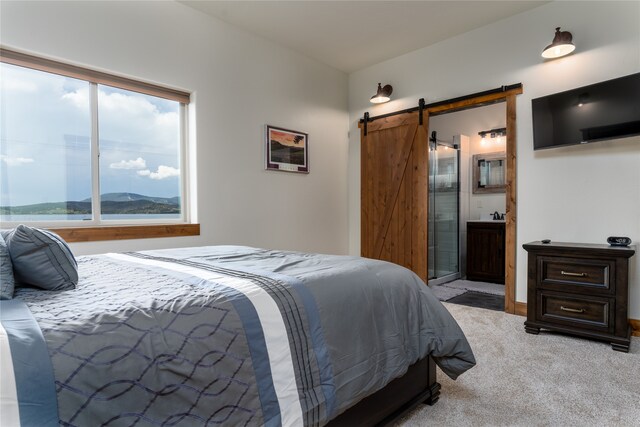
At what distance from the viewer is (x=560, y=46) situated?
289 cm

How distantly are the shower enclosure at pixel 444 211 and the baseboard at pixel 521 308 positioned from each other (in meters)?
1.31

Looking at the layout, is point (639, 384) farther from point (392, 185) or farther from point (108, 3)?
point (108, 3)

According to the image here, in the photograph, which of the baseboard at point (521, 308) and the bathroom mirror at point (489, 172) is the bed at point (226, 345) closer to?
the baseboard at point (521, 308)

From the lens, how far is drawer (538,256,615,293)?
2.53m

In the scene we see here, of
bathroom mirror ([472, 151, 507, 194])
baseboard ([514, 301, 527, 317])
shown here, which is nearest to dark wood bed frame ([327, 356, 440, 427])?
baseboard ([514, 301, 527, 317])

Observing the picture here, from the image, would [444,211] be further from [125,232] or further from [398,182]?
[125,232]

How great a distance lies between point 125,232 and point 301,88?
251 centimetres

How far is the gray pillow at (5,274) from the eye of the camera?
3.48ft

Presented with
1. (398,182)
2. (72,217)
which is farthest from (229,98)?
(398,182)

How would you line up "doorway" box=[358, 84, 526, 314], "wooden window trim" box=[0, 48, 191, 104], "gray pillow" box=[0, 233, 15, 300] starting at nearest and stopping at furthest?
1. "gray pillow" box=[0, 233, 15, 300]
2. "wooden window trim" box=[0, 48, 191, 104]
3. "doorway" box=[358, 84, 526, 314]

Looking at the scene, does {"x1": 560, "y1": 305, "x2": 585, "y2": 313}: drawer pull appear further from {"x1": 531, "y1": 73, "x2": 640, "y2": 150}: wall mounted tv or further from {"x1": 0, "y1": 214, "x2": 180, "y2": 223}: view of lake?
{"x1": 0, "y1": 214, "x2": 180, "y2": 223}: view of lake

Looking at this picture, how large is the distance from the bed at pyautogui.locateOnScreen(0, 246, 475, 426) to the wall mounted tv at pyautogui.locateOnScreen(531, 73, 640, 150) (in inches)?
86.7

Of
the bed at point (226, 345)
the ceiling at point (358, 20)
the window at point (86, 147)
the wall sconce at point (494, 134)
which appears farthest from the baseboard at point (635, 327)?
the window at point (86, 147)

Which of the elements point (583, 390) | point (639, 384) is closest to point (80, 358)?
point (583, 390)
